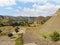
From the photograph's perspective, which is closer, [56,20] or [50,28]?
[50,28]

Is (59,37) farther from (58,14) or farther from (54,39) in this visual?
(58,14)

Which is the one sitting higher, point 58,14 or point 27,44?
point 58,14

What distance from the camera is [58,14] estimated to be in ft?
185

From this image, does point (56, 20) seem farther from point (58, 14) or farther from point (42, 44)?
Answer: point (42, 44)

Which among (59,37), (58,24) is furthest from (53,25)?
(59,37)

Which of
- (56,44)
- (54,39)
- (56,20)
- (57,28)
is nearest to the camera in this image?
(56,44)

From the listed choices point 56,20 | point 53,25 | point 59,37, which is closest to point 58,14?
point 56,20

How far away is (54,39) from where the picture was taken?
109 ft

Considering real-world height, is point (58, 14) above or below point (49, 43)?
above

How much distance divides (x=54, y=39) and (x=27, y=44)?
4.89 metres

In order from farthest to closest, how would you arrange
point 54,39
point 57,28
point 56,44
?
1. point 57,28
2. point 54,39
3. point 56,44

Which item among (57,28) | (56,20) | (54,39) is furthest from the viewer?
(56,20)

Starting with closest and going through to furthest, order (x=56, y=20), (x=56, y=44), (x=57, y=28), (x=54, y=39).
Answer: (x=56, y=44) < (x=54, y=39) < (x=57, y=28) < (x=56, y=20)

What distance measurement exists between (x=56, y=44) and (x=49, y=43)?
4.46 ft
